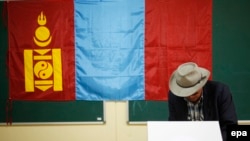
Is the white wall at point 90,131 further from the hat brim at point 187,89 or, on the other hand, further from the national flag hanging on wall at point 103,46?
the hat brim at point 187,89

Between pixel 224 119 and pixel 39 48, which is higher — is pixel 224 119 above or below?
below

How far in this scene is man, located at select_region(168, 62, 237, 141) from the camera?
147 centimetres

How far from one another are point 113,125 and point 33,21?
1313 millimetres

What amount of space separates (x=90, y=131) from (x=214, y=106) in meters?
1.55

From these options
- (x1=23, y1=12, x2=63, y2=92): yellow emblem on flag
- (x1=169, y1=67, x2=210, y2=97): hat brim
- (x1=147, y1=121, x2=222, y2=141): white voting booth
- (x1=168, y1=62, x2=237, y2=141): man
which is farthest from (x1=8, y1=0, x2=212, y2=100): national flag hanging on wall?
(x1=147, y1=121, x2=222, y2=141): white voting booth

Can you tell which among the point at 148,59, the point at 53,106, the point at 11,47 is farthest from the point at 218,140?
the point at 11,47

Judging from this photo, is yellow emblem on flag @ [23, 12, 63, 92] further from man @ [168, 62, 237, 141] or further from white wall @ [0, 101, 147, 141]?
man @ [168, 62, 237, 141]

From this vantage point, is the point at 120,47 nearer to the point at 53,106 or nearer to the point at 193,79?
the point at 53,106

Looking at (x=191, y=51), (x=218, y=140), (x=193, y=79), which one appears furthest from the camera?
(x=191, y=51)

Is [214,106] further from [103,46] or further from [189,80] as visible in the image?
[103,46]

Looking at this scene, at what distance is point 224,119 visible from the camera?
152 centimetres

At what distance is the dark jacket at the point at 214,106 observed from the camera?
5.08ft

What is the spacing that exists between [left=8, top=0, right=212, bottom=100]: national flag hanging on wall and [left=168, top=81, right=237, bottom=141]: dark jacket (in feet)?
3.30

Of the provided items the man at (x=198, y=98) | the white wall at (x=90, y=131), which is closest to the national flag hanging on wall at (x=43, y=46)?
the white wall at (x=90, y=131)
